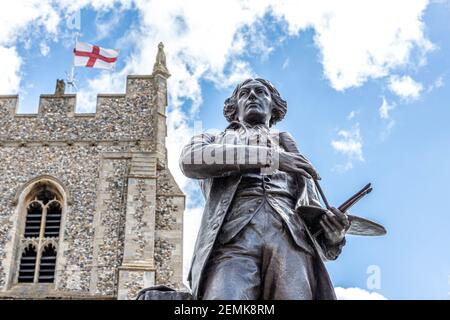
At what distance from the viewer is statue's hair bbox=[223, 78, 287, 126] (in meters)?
3.50

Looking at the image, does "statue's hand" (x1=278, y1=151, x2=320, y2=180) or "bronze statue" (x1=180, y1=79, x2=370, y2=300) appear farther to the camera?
"statue's hand" (x1=278, y1=151, x2=320, y2=180)

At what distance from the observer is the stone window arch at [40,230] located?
1928 cm

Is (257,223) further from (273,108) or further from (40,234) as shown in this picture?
(40,234)

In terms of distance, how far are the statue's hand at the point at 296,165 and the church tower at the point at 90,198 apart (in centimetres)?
1481

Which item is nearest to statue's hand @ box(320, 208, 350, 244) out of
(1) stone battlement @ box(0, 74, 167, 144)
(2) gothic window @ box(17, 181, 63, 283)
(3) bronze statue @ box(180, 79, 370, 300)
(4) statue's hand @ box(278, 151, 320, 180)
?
(3) bronze statue @ box(180, 79, 370, 300)

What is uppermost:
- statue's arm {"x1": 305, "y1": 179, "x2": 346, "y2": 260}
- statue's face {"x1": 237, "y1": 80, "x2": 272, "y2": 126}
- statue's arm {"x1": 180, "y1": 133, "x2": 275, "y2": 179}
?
statue's face {"x1": 237, "y1": 80, "x2": 272, "y2": 126}

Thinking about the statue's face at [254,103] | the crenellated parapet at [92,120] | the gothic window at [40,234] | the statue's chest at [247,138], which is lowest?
the statue's chest at [247,138]

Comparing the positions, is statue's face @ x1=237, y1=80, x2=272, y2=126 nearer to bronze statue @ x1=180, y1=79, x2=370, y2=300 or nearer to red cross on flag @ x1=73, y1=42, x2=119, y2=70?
bronze statue @ x1=180, y1=79, x2=370, y2=300

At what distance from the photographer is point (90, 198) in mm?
20266

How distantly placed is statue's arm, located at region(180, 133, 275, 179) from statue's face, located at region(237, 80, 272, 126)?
295mm

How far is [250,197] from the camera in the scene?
10.2 feet

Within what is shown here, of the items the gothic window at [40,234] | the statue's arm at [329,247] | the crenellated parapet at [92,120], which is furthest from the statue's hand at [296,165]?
the crenellated parapet at [92,120]

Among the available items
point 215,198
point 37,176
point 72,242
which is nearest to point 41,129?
point 37,176

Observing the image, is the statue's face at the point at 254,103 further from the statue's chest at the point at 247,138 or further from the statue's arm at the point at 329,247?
the statue's arm at the point at 329,247
